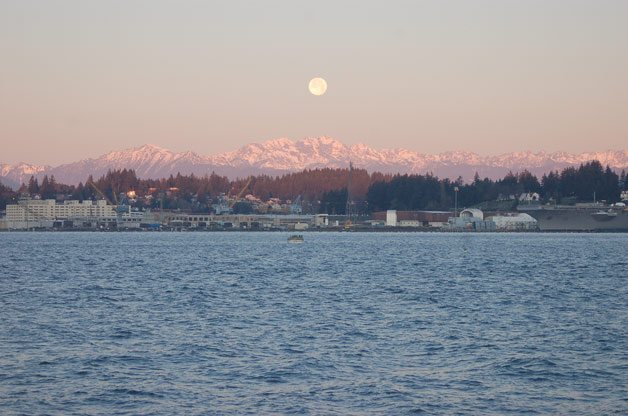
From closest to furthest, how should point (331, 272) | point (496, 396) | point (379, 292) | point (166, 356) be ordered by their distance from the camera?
point (496, 396)
point (166, 356)
point (379, 292)
point (331, 272)

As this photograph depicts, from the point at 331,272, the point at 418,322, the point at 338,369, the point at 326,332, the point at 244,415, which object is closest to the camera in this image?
the point at 244,415

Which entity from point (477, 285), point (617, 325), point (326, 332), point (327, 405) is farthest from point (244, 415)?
point (477, 285)

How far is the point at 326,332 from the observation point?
125 ft

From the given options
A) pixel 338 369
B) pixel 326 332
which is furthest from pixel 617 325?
pixel 338 369

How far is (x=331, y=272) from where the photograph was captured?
79.3 metres

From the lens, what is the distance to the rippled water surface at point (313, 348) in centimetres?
2558

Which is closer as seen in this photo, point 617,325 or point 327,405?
point 327,405

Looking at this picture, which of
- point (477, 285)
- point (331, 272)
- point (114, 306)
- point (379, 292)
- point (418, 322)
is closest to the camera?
point (418, 322)

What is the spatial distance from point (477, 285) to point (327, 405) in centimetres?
4022

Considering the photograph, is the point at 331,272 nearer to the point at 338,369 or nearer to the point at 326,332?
the point at 326,332

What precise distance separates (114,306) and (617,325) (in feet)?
77.6

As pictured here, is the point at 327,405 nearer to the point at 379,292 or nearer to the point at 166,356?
the point at 166,356

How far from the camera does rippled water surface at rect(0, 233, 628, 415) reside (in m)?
25.6

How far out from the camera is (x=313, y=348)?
111 feet
